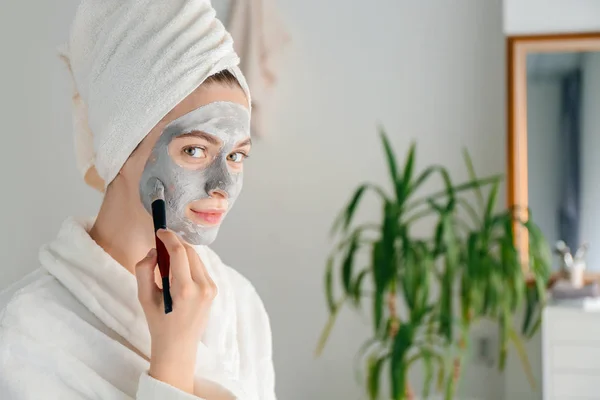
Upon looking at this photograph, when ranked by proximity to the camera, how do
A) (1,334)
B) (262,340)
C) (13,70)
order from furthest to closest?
(13,70), (262,340), (1,334)

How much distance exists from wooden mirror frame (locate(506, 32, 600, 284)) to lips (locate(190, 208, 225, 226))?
222 cm

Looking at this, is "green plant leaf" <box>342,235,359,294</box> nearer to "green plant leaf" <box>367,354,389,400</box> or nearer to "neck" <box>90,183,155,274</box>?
"green plant leaf" <box>367,354,389,400</box>

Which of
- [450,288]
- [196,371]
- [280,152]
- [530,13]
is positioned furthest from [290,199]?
[196,371]

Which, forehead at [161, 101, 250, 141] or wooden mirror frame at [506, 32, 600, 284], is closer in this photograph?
forehead at [161, 101, 250, 141]

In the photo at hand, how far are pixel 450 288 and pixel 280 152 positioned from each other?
3.67 ft

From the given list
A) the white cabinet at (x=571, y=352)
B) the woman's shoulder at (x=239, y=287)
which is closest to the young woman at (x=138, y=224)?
the woman's shoulder at (x=239, y=287)

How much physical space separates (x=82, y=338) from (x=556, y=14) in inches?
99.8

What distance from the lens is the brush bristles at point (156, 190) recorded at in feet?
2.75

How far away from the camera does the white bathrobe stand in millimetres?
788

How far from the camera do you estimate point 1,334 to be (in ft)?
2.64

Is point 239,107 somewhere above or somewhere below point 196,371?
above

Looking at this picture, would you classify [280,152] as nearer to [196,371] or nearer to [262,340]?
[262,340]

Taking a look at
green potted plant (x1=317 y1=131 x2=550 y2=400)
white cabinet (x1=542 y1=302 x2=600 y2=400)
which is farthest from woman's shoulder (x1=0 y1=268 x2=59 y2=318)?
white cabinet (x1=542 y1=302 x2=600 y2=400)

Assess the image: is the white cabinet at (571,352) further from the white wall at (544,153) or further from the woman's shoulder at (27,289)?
the woman's shoulder at (27,289)
